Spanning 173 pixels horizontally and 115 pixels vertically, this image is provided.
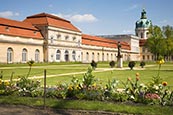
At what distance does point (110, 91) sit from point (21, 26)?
146 feet

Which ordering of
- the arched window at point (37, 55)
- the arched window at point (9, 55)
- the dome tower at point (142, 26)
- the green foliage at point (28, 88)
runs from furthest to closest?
the dome tower at point (142, 26) → the arched window at point (37, 55) → the arched window at point (9, 55) → the green foliage at point (28, 88)

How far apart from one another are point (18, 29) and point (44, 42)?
26.3ft

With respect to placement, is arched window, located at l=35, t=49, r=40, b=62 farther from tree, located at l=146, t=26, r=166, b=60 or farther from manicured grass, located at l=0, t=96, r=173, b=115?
manicured grass, located at l=0, t=96, r=173, b=115

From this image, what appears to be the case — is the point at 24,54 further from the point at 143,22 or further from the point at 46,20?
the point at 143,22

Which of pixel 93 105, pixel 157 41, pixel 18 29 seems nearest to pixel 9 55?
pixel 18 29

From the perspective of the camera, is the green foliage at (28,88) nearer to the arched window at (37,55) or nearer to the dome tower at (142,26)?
the arched window at (37,55)

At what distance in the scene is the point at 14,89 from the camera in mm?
8375

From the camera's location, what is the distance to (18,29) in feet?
161

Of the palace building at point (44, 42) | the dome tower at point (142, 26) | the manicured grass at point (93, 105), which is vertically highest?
the dome tower at point (142, 26)

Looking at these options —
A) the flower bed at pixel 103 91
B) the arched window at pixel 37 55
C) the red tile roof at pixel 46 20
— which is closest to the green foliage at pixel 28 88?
the flower bed at pixel 103 91

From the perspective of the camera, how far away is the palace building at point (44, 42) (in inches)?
1843

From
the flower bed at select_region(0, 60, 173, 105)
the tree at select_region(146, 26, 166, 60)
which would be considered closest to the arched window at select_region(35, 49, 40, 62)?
the tree at select_region(146, 26, 166, 60)

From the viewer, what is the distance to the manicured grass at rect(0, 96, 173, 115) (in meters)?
6.44

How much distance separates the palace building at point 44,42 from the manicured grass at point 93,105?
38.7 meters
